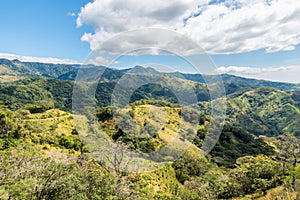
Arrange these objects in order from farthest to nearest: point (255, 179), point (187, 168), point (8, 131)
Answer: point (187, 168) < point (8, 131) < point (255, 179)

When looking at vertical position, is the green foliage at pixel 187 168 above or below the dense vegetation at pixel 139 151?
below

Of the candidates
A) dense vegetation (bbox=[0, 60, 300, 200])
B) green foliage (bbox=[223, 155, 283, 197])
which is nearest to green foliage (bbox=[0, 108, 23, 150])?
dense vegetation (bbox=[0, 60, 300, 200])

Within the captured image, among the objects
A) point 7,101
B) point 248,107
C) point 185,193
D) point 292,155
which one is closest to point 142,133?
point 185,193

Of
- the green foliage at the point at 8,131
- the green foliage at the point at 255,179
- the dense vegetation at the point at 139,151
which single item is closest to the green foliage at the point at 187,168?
the dense vegetation at the point at 139,151

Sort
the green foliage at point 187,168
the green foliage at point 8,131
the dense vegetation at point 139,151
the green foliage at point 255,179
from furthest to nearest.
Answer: the green foliage at point 187,168, the green foliage at point 8,131, the green foliage at point 255,179, the dense vegetation at point 139,151

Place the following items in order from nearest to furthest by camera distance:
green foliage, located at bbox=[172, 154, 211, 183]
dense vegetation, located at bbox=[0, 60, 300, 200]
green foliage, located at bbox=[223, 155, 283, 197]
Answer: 1. dense vegetation, located at bbox=[0, 60, 300, 200]
2. green foliage, located at bbox=[223, 155, 283, 197]
3. green foliage, located at bbox=[172, 154, 211, 183]

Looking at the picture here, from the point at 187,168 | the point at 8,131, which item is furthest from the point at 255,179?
the point at 8,131

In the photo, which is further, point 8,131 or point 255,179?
point 8,131

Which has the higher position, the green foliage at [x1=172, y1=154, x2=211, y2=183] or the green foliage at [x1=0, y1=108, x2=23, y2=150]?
the green foliage at [x1=0, y1=108, x2=23, y2=150]

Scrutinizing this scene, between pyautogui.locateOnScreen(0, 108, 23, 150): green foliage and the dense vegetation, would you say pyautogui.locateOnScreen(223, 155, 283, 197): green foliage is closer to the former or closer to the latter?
the dense vegetation

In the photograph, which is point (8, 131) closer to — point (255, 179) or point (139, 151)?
point (139, 151)

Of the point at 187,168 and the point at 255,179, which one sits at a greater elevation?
the point at 255,179

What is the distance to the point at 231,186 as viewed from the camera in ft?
80.5

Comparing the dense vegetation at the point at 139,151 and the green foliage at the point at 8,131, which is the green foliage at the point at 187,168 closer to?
the dense vegetation at the point at 139,151
